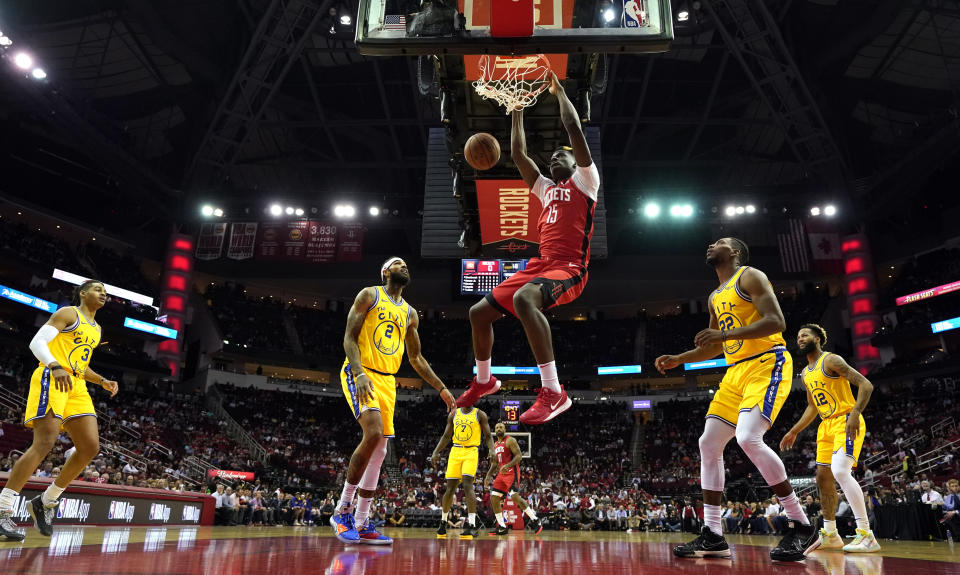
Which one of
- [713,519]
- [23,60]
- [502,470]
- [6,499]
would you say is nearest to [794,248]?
[502,470]

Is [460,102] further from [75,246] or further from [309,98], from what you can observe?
[75,246]

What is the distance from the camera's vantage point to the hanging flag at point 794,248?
2577cm

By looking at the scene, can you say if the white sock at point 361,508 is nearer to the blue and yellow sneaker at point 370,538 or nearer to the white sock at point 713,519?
the blue and yellow sneaker at point 370,538

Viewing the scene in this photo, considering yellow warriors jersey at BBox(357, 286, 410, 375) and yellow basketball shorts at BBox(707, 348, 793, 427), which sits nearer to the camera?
yellow basketball shorts at BBox(707, 348, 793, 427)

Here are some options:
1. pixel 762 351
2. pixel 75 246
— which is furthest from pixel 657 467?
pixel 75 246

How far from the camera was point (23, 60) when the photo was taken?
65.0 feet

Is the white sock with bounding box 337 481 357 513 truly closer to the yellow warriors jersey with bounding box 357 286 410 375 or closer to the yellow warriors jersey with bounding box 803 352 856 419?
the yellow warriors jersey with bounding box 357 286 410 375

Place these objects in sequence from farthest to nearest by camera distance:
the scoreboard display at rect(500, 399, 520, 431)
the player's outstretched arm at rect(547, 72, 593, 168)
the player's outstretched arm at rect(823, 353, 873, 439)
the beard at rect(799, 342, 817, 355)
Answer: the scoreboard display at rect(500, 399, 520, 431)
the beard at rect(799, 342, 817, 355)
the player's outstretched arm at rect(823, 353, 873, 439)
the player's outstretched arm at rect(547, 72, 593, 168)

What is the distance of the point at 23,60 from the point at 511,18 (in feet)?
70.0

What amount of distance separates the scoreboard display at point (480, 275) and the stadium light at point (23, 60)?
16.0m

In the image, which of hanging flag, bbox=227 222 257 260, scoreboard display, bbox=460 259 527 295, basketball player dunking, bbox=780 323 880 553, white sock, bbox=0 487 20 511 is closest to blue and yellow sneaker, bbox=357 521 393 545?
white sock, bbox=0 487 20 511

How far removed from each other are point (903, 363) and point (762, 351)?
27612mm

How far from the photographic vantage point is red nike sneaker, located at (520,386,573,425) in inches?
163

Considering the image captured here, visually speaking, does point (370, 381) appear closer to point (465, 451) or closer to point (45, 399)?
point (45, 399)
